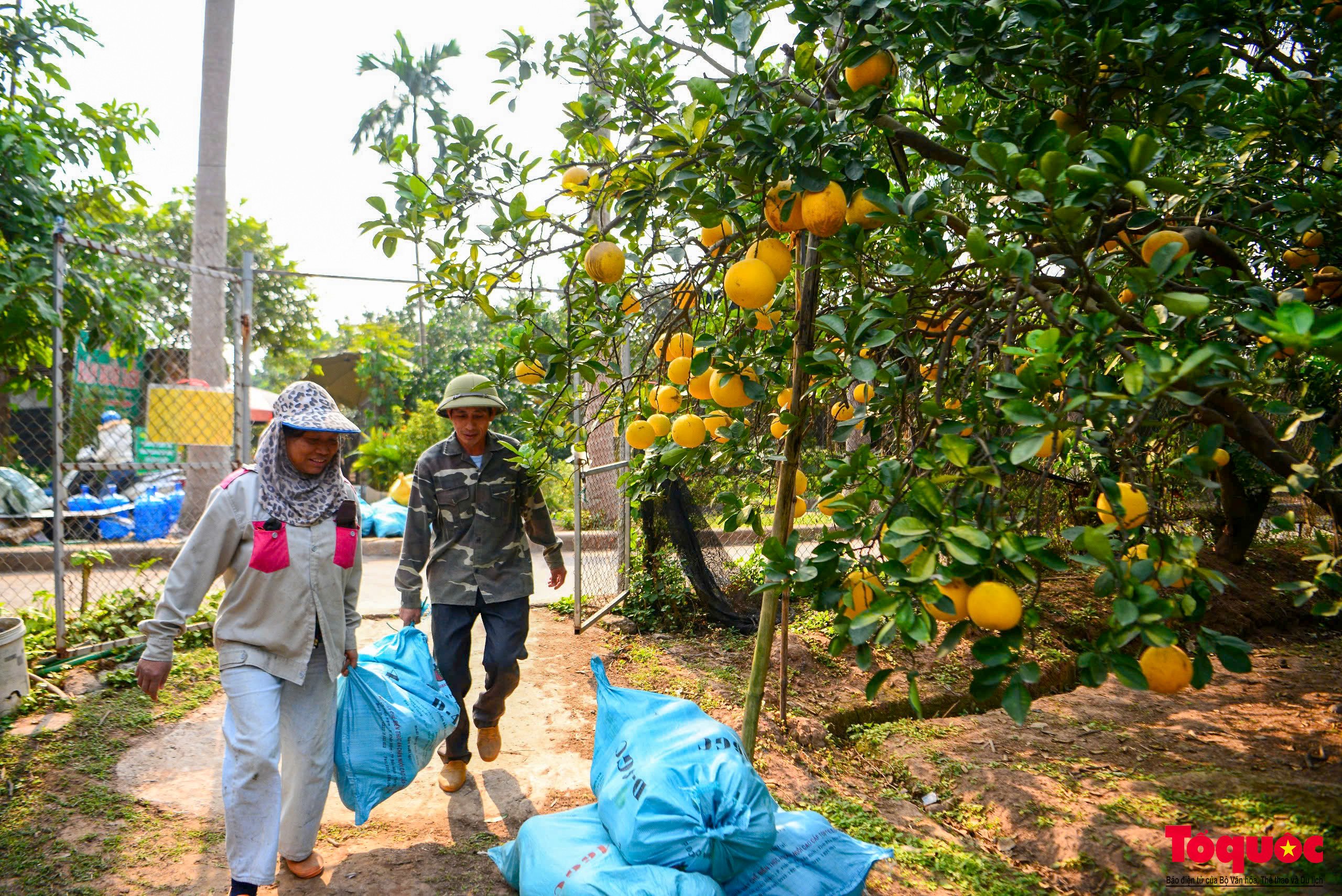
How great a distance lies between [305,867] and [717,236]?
2445 mm

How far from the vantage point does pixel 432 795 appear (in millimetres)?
3330

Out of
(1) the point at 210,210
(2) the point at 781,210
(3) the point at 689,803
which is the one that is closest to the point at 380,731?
(3) the point at 689,803

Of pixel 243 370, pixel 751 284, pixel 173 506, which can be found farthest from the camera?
pixel 173 506

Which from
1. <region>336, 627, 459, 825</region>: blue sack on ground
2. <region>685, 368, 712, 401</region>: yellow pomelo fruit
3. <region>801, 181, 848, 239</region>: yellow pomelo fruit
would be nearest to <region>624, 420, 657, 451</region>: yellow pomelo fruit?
<region>685, 368, 712, 401</region>: yellow pomelo fruit

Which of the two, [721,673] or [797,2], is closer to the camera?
[797,2]

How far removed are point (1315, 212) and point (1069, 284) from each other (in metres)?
0.90

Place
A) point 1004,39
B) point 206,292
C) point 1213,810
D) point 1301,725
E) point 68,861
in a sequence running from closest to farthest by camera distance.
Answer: point 1004,39 → point 68,861 → point 1213,810 → point 1301,725 → point 206,292

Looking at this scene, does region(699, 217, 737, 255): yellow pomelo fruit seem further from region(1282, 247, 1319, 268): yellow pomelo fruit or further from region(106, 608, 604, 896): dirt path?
region(106, 608, 604, 896): dirt path

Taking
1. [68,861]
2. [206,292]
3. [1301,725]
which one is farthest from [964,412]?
[206,292]

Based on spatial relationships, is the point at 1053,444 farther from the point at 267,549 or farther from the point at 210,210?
the point at 210,210

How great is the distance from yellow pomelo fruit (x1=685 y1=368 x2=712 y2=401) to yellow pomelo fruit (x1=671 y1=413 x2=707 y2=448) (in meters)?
0.07

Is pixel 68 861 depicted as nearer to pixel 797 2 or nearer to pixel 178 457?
pixel 178 457

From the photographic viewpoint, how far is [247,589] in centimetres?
257

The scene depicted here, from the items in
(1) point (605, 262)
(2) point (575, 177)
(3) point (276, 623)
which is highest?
(2) point (575, 177)
